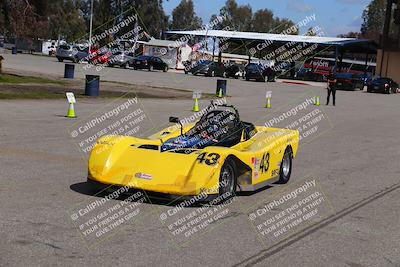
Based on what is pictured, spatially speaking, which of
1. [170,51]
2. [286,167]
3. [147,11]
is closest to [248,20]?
[147,11]

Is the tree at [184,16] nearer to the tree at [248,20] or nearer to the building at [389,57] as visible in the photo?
the tree at [248,20]

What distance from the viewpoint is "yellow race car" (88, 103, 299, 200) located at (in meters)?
8.19

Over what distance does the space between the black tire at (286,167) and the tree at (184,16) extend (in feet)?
487

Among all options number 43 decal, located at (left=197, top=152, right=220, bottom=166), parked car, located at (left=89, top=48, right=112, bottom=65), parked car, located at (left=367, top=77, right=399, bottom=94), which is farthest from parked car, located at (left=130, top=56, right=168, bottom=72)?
number 43 decal, located at (left=197, top=152, right=220, bottom=166)

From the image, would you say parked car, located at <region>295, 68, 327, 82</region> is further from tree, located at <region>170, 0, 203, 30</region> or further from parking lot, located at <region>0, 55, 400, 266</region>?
tree, located at <region>170, 0, 203, 30</region>

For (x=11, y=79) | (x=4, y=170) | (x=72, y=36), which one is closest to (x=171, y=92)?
(x=11, y=79)

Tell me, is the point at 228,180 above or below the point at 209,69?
below

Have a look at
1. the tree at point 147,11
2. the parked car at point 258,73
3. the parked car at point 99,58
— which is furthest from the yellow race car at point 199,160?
the tree at point 147,11

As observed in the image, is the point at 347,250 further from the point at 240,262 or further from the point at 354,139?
the point at 354,139

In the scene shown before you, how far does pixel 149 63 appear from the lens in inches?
2502

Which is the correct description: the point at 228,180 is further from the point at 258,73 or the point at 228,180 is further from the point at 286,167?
the point at 258,73

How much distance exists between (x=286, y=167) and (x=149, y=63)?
53.8m

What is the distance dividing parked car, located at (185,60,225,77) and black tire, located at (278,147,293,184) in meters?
49.8

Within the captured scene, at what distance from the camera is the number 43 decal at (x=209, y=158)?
825 cm
